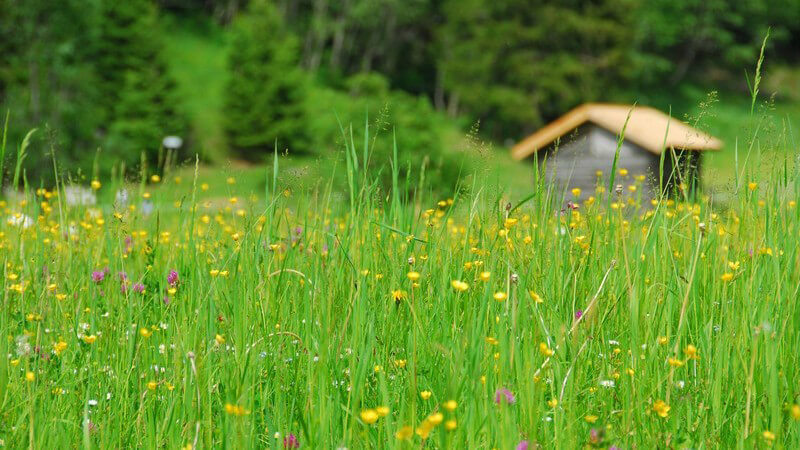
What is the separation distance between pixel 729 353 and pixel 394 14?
4839 centimetres

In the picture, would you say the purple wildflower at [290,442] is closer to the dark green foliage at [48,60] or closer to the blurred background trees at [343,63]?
the blurred background trees at [343,63]

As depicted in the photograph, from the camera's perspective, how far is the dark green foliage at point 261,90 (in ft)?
116

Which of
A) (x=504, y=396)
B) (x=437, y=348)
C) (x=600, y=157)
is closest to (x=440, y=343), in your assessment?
(x=437, y=348)

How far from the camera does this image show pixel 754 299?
2.42 meters

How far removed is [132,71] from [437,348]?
33.5m

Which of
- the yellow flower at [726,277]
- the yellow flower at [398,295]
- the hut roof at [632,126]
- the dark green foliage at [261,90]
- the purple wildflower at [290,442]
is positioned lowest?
the dark green foliage at [261,90]

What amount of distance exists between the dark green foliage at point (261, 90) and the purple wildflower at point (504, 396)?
3314 centimetres

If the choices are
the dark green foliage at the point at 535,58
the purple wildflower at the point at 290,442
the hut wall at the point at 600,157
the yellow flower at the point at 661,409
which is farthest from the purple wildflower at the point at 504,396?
the dark green foliage at the point at 535,58

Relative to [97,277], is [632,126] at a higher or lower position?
lower

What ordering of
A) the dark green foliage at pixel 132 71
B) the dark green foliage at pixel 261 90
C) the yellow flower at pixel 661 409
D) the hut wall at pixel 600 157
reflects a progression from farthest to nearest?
the dark green foliage at pixel 261 90 → the dark green foliage at pixel 132 71 → the hut wall at pixel 600 157 → the yellow flower at pixel 661 409

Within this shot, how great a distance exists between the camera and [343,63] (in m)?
51.2

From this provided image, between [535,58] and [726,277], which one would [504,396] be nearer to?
[726,277]

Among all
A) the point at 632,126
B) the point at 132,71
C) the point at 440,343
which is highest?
the point at 440,343

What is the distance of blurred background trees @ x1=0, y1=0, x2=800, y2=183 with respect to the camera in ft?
73.4
